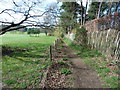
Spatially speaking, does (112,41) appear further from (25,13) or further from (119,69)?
(25,13)

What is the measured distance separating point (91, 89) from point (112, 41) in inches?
139

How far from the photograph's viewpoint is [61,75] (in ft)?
12.0

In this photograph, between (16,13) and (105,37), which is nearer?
(105,37)

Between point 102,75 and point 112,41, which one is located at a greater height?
point 112,41

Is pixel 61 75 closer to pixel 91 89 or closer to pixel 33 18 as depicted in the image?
pixel 91 89

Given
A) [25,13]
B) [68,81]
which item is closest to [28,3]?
[25,13]

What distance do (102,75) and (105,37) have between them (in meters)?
3.20

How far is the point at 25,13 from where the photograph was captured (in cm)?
852

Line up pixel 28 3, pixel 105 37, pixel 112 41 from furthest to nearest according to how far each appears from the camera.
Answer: pixel 28 3, pixel 105 37, pixel 112 41

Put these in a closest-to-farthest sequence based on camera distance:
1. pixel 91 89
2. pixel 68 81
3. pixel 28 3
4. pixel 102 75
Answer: pixel 91 89 < pixel 68 81 < pixel 102 75 < pixel 28 3

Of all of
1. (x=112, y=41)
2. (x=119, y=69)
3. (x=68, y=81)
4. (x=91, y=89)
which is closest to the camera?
(x=91, y=89)

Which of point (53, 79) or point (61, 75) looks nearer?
point (53, 79)

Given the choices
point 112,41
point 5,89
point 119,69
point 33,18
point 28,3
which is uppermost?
point 28,3

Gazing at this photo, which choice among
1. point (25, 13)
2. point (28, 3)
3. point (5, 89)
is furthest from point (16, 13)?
point (5, 89)
